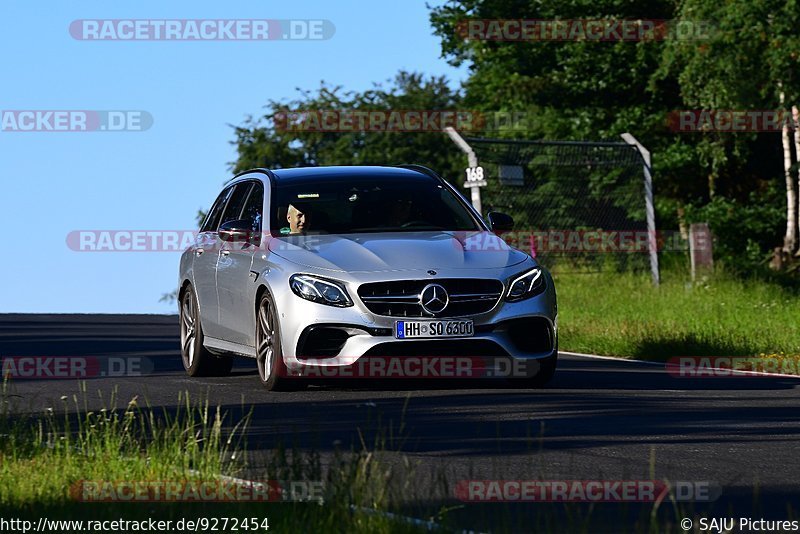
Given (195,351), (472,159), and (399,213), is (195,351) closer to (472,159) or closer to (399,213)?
(399,213)

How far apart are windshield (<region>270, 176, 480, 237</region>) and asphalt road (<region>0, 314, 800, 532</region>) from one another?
4.39ft

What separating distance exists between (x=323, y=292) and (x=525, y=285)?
1570 millimetres

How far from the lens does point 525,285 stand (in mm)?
12656

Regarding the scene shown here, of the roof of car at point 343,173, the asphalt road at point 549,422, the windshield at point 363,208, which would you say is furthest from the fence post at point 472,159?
the windshield at point 363,208

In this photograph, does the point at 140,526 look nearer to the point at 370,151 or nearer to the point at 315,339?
the point at 315,339

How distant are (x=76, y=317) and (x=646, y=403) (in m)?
19.7

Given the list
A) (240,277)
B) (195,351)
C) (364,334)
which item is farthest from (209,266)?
(364,334)

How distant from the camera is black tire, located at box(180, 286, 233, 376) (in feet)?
49.6

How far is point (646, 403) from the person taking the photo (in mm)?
12086

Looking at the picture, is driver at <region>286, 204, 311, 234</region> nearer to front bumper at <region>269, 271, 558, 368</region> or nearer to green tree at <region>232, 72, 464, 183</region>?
front bumper at <region>269, 271, 558, 368</region>

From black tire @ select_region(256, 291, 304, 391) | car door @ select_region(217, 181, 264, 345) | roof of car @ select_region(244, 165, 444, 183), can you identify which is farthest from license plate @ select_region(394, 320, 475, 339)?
roof of car @ select_region(244, 165, 444, 183)

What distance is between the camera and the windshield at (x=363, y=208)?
13.6 meters

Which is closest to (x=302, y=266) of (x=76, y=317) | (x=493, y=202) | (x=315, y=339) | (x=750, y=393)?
(x=315, y=339)

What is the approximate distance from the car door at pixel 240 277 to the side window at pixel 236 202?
2.6 inches
